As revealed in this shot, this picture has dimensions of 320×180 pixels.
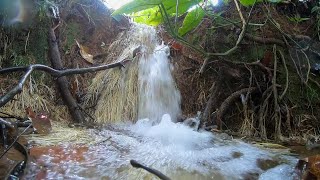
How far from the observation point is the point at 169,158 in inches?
70.9

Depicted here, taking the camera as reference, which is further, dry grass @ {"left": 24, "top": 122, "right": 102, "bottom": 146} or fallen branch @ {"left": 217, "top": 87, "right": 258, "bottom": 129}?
fallen branch @ {"left": 217, "top": 87, "right": 258, "bottom": 129}

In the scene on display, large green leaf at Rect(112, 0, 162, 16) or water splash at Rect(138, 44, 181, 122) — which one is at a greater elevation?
large green leaf at Rect(112, 0, 162, 16)

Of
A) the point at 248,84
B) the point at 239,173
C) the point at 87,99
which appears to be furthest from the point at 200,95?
the point at 239,173

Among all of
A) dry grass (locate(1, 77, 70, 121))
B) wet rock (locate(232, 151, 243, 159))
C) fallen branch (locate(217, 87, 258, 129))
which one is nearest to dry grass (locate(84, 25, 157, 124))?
dry grass (locate(1, 77, 70, 121))

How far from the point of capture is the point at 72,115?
312cm

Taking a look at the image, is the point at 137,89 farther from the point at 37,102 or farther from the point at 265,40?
the point at 265,40

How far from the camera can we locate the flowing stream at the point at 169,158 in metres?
1.46

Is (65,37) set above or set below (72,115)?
above

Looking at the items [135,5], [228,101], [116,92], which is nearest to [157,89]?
[116,92]

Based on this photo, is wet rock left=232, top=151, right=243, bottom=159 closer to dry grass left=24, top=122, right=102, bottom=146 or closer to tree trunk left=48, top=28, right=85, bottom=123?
dry grass left=24, top=122, right=102, bottom=146

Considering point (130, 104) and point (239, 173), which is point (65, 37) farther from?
point (239, 173)

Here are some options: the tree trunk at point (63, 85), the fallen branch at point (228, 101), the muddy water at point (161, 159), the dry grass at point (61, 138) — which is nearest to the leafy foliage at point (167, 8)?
the muddy water at point (161, 159)

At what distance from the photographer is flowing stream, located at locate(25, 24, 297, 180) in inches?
57.6

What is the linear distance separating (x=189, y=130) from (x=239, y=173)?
3.57ft
